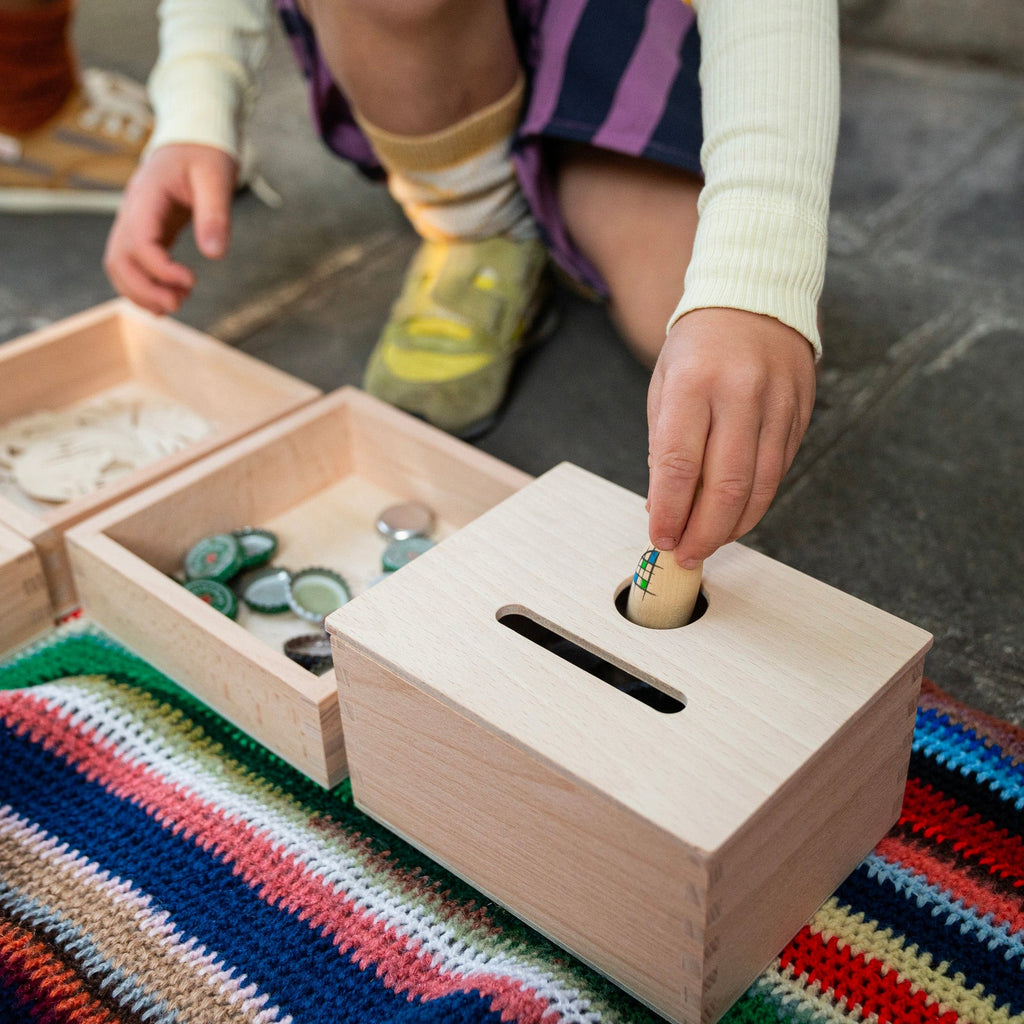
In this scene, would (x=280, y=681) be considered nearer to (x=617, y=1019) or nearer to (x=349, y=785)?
(x=349, y=785)

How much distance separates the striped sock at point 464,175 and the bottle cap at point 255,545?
45 centimetres

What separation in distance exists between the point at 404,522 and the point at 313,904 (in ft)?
1.23

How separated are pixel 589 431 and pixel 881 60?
4.40ft

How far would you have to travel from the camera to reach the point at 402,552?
3.07ft

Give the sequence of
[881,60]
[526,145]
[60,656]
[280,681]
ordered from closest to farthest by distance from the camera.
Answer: [280,681], [60,656], [526,145], [881,60]

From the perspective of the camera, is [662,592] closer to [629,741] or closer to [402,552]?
[629,741]

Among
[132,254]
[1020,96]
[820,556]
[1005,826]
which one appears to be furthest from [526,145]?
[1020,96]

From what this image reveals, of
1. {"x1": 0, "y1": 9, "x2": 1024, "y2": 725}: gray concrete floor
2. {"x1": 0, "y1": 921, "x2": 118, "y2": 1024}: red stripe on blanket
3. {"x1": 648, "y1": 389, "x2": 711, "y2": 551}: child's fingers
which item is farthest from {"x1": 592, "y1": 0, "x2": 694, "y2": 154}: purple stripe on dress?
{"x1": 0, "y1": 921, "x2": 118, "y2": 1024}: red stripe on blanket

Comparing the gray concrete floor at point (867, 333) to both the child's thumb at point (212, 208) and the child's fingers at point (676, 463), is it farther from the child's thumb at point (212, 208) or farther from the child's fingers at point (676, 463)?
the child's fingers at point (676, 463)

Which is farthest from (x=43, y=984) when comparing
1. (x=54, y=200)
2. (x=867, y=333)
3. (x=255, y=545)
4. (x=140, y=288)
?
(x=54, y=200)

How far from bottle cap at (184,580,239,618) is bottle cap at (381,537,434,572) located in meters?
0.13

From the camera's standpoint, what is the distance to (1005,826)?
73 centimetres

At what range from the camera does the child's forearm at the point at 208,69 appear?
1.13m

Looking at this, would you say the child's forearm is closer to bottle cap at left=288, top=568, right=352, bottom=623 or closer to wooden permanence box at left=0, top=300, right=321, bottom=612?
wooden permanence box at left=0, top=300, right=321, bottom=612
